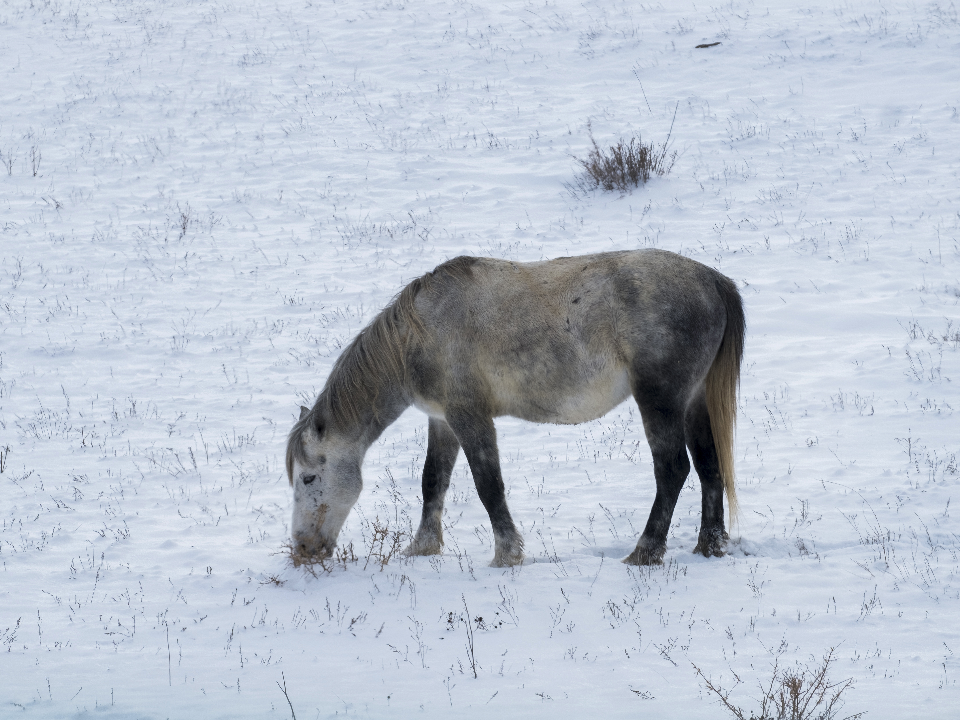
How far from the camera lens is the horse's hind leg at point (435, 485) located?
6164 mm

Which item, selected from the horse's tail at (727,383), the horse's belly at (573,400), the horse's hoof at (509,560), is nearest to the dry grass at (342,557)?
the horse's hoof at (509,560)

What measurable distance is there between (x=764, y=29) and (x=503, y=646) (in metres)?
16.4

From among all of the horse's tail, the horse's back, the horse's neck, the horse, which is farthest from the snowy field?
the horse's back

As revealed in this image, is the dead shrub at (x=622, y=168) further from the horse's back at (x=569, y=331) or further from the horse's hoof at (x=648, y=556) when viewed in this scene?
the horse's hoof at (x=648, y=556)

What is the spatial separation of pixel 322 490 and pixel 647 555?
6.79ft

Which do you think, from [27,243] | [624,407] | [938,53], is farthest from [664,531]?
[938,53]

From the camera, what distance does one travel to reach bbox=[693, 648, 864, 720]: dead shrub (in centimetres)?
371

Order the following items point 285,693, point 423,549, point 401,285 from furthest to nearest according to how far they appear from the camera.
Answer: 1. point 401,285
2. point 423,549
3. point 285,693

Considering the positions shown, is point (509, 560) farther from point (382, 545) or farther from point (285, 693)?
point (285, 693)

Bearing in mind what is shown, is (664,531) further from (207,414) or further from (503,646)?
(207,414)

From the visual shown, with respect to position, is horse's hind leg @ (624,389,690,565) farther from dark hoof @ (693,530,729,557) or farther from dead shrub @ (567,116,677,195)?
dead shrub @ (567,116,677,195)

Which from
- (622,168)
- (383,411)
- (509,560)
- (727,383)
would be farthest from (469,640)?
(622,168)

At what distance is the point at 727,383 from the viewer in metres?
5.77

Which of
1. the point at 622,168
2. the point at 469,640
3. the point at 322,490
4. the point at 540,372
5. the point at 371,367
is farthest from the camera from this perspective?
the point at 622,168
